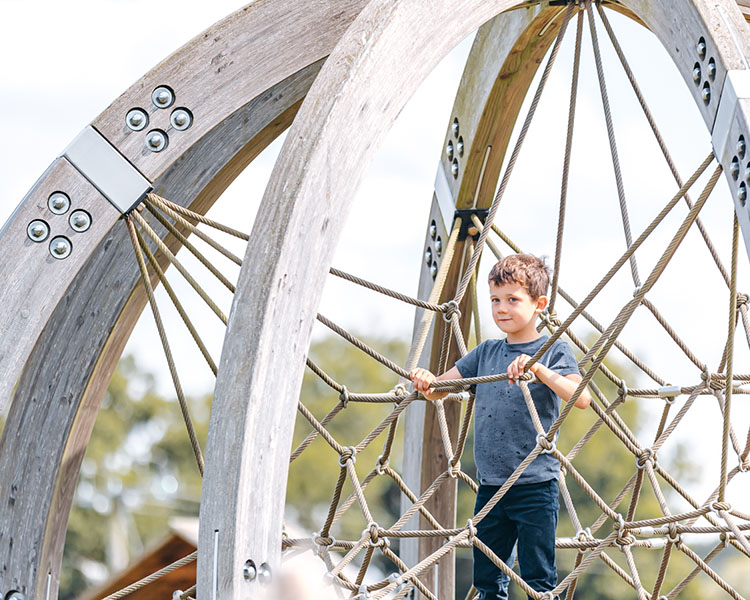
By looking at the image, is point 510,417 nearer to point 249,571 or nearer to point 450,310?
point 450,310

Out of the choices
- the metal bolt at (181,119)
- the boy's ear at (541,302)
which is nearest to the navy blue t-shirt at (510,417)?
the boy's ear at (541,302)

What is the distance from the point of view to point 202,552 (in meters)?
2.17

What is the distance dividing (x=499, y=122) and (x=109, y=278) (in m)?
1.53

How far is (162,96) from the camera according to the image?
112 inches

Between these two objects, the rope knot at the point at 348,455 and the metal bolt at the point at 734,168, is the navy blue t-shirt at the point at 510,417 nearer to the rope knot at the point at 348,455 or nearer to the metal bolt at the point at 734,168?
the rope knot at the point at 348,455

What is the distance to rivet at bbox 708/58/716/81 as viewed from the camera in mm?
2391

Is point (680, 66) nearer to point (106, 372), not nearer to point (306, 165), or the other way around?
point (306, 165)

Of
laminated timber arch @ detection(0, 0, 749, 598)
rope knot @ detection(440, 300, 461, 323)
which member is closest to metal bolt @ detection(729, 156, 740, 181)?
laminated timber arch @ detection(0, 0, 749, 598)

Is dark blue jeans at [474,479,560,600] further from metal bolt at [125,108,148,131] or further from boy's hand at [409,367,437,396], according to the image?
metal bolt at [125,108,148,131]

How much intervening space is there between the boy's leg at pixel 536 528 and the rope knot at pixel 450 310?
78cm

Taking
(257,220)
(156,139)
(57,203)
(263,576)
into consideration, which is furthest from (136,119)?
(263,576)

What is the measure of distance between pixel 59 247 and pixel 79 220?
9 cm

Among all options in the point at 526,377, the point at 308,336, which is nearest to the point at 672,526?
the point at 526,377

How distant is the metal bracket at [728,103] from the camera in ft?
7.52
